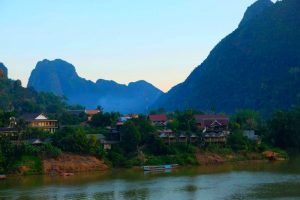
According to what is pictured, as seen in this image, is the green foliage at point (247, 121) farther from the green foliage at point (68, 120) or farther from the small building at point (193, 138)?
the green foliage at point (68, 120)

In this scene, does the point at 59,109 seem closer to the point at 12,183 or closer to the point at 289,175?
the point at 12,183

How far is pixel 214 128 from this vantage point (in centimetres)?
6431

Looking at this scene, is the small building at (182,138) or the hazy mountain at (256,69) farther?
the hazy mountain at (256,69)

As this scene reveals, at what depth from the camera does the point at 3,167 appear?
45.3m

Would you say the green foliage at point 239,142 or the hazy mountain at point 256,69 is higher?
the hazy mountain at point 256,69

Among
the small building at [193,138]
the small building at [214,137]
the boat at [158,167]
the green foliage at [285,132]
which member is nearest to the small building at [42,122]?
the small building at [193,138]

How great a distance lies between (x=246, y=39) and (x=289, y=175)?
114 m

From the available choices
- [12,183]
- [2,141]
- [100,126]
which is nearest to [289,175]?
[12,183]

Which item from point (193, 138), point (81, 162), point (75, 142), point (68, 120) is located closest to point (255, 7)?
point (68, 120)

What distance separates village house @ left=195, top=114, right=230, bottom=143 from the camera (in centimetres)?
5706

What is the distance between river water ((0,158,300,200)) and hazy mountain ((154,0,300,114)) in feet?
231

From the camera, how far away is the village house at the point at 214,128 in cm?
5706

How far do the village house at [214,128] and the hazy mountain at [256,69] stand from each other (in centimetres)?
4339

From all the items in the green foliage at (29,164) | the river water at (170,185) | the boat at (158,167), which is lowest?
the river water at (170,185)
